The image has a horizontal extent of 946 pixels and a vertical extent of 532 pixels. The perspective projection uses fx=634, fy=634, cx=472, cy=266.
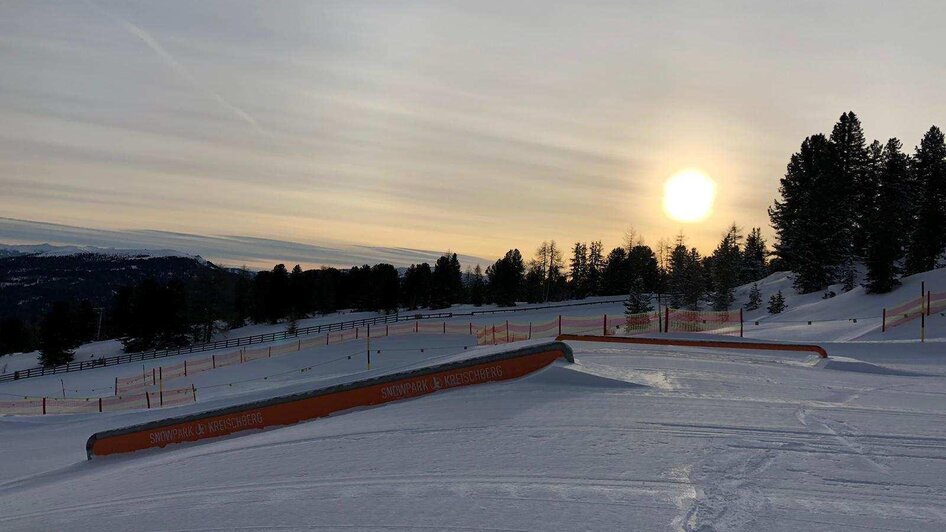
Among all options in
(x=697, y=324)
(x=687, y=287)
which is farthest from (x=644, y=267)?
(x=697, y=324)

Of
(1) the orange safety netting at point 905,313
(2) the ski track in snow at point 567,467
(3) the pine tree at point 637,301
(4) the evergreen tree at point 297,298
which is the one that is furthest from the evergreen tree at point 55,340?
(1) the orange safety netting at point 905,313

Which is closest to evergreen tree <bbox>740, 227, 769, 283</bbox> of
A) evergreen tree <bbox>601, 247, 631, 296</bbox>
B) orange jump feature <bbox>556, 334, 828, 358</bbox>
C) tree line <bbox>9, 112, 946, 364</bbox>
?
tree line <bbox>9, 112, 946, 364</bbox>

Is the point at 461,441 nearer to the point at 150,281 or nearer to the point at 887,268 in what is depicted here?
the point at 887,268

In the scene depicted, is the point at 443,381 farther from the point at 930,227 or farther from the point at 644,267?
the point at 644,267

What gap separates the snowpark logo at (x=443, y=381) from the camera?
11656mm

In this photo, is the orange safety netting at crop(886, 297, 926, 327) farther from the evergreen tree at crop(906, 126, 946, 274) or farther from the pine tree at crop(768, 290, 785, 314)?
the evergreen tree at crop(906, 126, 946, 274)

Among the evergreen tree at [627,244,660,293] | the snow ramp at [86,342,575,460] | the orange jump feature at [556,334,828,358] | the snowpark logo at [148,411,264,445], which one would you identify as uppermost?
the evergreen tree at [627,244,660,293]

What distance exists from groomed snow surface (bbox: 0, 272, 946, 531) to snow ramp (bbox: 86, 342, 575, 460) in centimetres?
37

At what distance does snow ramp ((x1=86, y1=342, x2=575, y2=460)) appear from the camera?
38.3 ft

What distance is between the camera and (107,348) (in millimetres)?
67438

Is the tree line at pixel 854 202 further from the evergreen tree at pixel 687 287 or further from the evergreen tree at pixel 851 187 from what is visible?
the evergreen tree at pixel 687 287

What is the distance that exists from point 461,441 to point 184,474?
3.78 meters

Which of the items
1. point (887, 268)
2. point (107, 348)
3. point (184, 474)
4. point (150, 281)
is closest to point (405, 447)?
point (184, 474)

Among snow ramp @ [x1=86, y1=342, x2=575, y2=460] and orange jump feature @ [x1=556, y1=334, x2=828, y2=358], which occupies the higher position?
orange jump feature @ [x1=556, y1=334, x2=828, y2=358]
